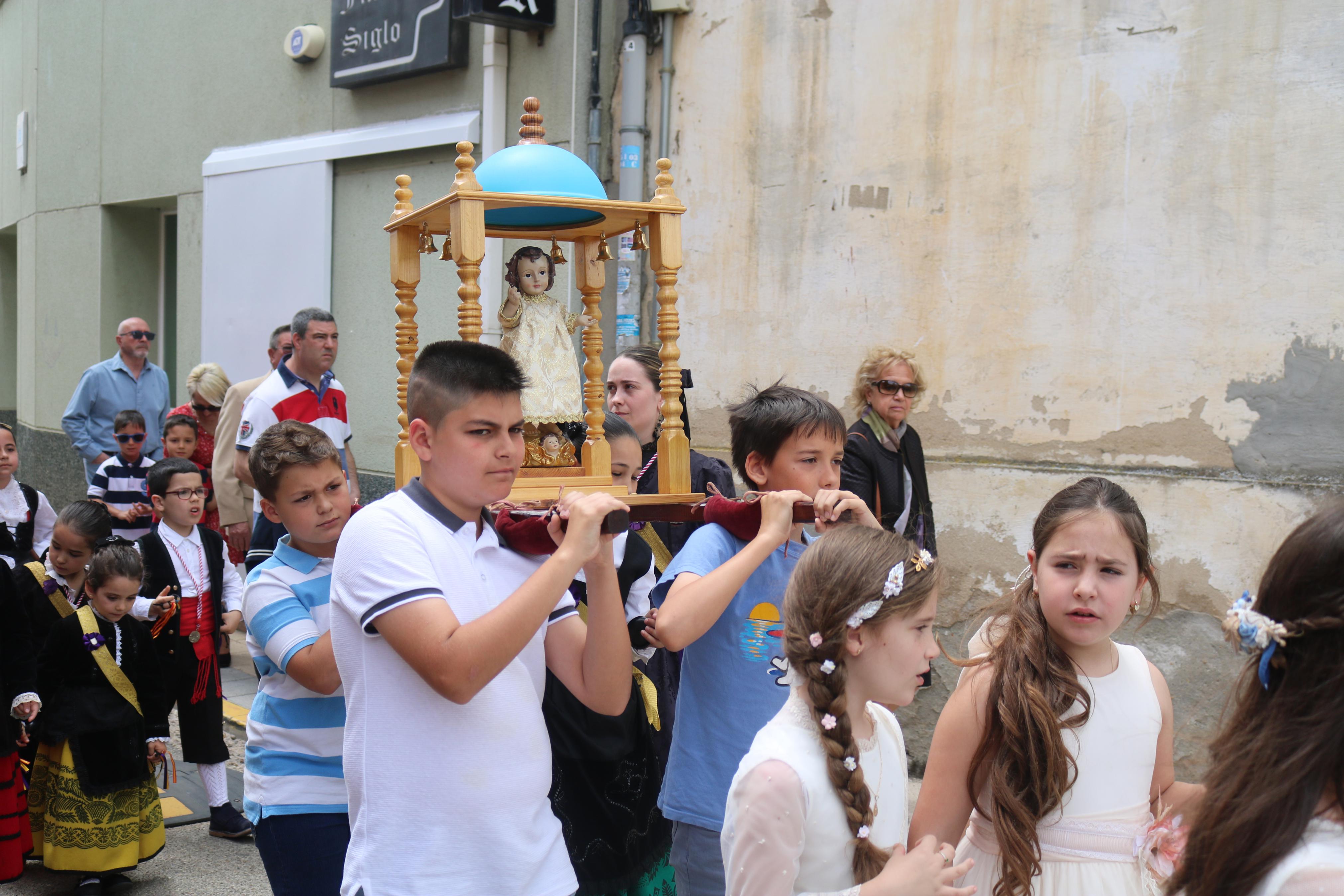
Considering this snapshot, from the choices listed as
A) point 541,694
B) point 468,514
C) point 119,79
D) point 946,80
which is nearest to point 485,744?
point 541,694

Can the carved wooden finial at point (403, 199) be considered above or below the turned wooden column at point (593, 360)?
above

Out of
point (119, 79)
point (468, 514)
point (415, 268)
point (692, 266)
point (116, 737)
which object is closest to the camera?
point (468, 514)

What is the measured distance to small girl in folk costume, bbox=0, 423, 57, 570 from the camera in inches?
216

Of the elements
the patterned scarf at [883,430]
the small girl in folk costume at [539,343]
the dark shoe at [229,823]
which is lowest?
the dark shoe at [229,823]

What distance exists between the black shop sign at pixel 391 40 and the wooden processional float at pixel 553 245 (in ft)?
13.9

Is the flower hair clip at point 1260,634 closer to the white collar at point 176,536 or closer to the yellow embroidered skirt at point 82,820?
the yellow embroidered skirt at point 82,820

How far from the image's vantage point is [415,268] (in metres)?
3.07

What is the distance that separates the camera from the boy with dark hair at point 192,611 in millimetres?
4602

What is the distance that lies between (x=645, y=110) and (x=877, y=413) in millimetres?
2458

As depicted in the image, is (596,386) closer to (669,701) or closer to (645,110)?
(669,701)

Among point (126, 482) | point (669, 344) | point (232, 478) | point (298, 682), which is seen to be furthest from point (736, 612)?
point (126, 482)

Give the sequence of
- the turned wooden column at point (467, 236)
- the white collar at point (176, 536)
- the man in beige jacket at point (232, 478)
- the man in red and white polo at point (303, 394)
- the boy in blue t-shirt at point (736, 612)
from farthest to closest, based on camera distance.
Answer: the man in beige jacket at point (232, 478)
the man in red and white polo at point (303, 394)
the white collar at point (176, 536)
the turned wooden column at point (467, 236)
the boy in blue t-shirt at point (736, 612)

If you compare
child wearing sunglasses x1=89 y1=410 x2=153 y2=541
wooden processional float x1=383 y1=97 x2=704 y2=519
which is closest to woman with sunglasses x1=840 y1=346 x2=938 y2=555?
wooden processional float x1=383 y1=97 x2=704 y2=519

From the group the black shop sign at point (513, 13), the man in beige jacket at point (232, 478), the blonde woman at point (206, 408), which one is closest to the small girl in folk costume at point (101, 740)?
the man in beige jacket at point (232, 478)
